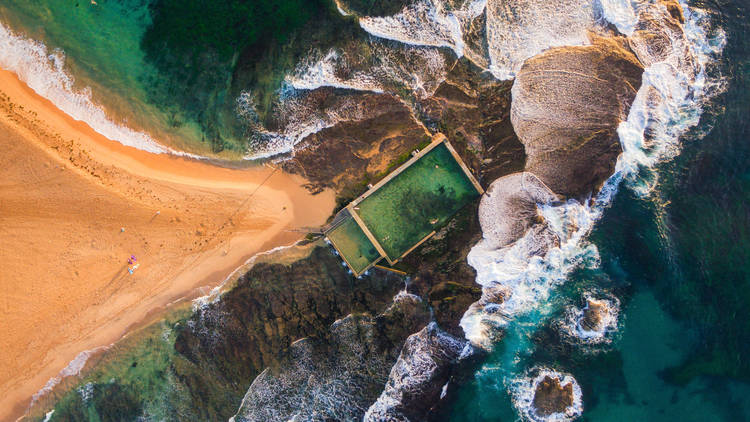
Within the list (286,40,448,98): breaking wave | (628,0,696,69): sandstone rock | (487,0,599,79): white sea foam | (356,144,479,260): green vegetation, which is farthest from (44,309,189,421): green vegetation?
(628,0,696,69): sandstone rock

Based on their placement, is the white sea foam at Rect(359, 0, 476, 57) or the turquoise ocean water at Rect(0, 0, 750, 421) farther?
the white sea foam at Rect(359, 0, 476, 57)

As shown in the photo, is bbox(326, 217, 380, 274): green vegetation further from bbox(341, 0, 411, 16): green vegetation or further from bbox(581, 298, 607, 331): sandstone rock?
bbox(581, 298, 607, 331): sandstone rock

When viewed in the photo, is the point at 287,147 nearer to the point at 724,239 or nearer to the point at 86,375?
the point at 86,375

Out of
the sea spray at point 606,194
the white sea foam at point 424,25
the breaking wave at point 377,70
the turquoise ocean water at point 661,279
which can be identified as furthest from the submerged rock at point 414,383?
the white sea foam at point 424,25

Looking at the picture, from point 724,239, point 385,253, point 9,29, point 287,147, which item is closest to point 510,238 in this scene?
point 385,253

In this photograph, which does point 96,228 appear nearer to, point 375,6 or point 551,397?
point 375,6

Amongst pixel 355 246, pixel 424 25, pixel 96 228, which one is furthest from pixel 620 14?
pixel 96 228
